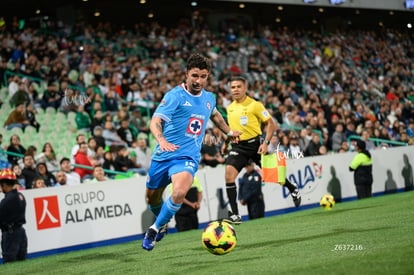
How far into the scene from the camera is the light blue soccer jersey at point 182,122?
30.1 ft

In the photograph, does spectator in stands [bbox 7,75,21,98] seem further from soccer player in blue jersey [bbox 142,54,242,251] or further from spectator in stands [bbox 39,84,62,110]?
soccer player in blue jersey [bbox 142,54,242,251]

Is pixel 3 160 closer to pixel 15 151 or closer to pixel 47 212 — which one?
pixel 15 151

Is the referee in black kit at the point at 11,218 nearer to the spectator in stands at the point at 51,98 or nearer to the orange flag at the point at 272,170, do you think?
the orange flag at the point at 272,170

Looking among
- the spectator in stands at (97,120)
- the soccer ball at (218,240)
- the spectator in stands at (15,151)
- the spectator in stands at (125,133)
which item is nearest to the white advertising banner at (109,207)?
the spectator in stands at (15,151)

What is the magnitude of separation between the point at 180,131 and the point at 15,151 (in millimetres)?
9769

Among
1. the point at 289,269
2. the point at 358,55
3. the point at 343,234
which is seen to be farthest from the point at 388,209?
the point at 358,55

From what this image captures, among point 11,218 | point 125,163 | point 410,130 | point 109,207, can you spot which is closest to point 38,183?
point 109,207

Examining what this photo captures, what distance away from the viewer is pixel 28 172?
53.3 feet

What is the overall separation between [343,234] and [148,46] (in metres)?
20.7

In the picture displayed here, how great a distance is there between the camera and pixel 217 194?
18.2m

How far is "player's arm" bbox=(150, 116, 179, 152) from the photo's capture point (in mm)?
8539

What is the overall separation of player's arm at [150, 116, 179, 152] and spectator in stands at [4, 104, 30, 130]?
11858 millimetres

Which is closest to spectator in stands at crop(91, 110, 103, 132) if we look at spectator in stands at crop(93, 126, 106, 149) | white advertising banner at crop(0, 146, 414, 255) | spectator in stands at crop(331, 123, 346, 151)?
spectator in stands at crop(93, 126, 106, 149)

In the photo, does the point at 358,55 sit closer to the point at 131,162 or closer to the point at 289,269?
the point at 131,162
